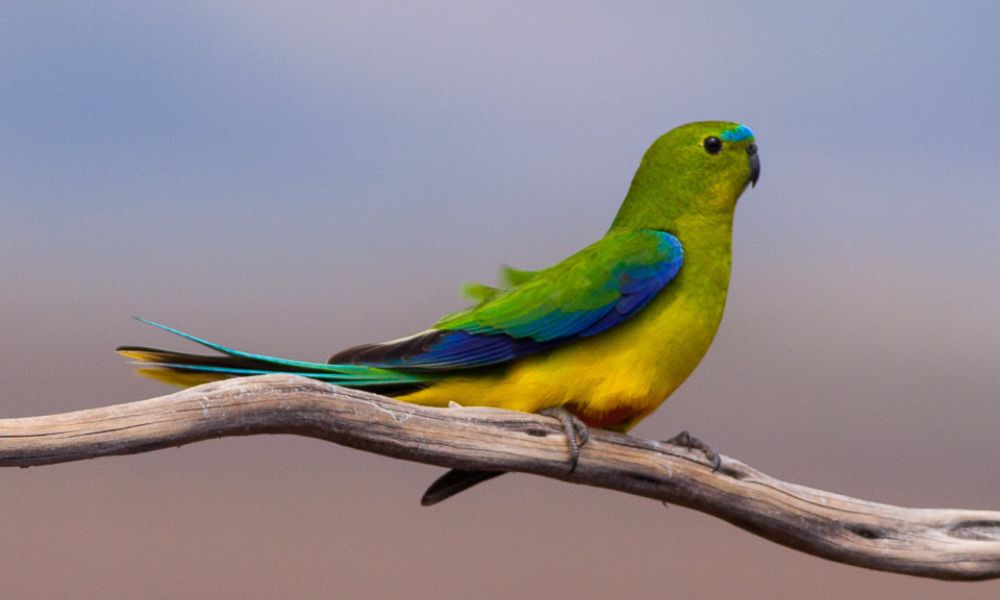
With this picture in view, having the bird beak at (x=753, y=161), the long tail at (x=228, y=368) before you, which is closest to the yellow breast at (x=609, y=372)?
the long tail at (x=228, y=368)

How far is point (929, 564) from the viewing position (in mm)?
3203

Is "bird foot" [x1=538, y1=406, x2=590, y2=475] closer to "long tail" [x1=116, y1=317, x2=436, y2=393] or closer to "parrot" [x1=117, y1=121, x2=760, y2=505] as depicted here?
"parrot" [x1=117, y1=121, x2=760, y2=505]

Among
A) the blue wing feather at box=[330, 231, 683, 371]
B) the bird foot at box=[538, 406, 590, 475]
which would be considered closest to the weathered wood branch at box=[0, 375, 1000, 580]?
the bird foot at box=[538, 406, 590, 475]

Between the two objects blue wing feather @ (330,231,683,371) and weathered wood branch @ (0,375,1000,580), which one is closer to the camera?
weathered wood branch @ (0,375,1000,580)

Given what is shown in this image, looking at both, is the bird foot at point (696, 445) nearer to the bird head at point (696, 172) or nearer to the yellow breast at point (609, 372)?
the yellow breast at point (609, 372)

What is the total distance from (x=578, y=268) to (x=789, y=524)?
0.97 meters

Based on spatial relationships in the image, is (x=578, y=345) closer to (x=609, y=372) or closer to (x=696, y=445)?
(x=609, y=372)

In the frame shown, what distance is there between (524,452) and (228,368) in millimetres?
815

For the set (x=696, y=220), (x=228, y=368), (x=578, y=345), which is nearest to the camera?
(x=228, y=368)

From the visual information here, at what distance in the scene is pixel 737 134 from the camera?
320 cm

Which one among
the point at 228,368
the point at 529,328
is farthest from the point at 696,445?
the point at 228,368

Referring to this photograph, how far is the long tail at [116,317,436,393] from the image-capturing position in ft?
9.23

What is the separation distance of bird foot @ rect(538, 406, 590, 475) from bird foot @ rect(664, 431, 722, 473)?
0.32 metres

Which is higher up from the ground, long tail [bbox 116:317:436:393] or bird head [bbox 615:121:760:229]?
bird head [bbox 615:121:760:229]
